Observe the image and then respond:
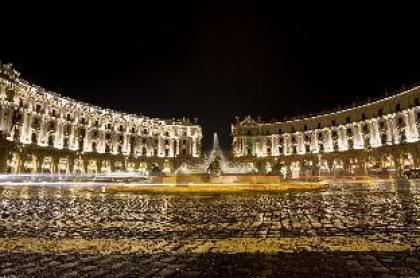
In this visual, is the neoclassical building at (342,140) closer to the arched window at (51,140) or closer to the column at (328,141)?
the column at (328,141)

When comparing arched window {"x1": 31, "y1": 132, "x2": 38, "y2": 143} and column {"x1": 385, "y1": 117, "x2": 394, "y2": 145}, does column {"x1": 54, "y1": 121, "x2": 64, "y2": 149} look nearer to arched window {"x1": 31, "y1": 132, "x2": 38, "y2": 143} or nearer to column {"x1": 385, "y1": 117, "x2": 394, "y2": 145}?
arched window {"x1": 31, "y1": 132, "x2": 38, "y2": 143}

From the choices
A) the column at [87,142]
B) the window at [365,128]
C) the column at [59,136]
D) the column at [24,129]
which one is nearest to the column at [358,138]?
the window at [365,128]

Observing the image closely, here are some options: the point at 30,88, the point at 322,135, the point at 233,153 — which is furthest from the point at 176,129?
the point at 30,88

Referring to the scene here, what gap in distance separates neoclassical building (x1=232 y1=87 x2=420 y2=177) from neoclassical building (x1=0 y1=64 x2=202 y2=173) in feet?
60.3

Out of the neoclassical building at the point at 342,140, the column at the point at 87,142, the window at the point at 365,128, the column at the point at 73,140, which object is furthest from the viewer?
the column at the point at 87,142

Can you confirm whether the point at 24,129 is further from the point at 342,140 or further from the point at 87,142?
the point at 342,140

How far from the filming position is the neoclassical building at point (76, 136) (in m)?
48.7

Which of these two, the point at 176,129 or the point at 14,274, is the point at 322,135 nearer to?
the point at 176,129

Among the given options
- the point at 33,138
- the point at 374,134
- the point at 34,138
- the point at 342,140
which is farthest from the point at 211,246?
the point at 342,140

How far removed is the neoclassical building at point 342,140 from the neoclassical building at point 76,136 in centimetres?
1837

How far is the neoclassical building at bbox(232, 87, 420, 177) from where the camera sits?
55594mm

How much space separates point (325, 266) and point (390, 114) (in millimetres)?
64632

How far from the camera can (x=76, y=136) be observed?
6775 cm

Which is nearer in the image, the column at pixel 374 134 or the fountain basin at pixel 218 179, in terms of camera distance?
the fountain basin at pixel 218 179
